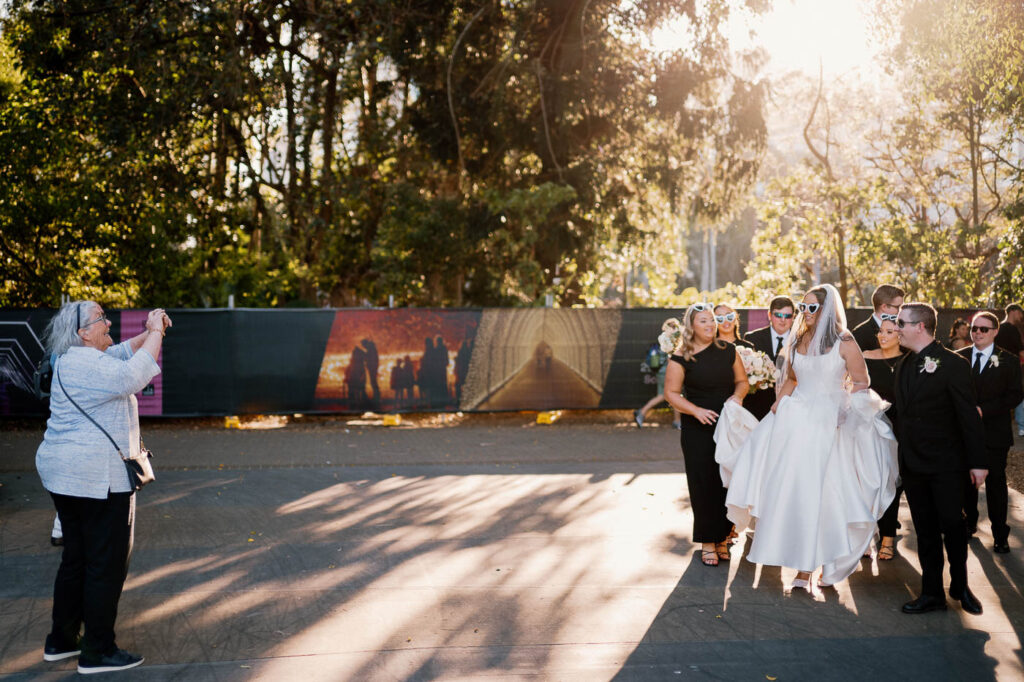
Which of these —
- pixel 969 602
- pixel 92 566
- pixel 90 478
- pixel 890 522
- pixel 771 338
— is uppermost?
pixel 771 338

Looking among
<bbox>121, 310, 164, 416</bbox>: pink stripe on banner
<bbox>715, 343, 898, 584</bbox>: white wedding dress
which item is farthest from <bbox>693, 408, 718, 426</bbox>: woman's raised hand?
<bbox>121, 310, 164, 416</bbox>: pink stripe on banner

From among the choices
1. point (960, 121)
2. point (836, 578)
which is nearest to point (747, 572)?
point (836, 578)

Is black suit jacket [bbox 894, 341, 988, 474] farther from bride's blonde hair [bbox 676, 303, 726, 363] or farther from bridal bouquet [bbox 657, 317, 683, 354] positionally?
bridal bouquet [bbox 657, 317, 683, 354]

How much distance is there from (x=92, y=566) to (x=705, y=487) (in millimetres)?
Answer: 4508

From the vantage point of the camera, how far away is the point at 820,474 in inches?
263

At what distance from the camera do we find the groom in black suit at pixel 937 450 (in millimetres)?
6289

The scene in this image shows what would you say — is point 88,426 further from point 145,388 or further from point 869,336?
point 145,388

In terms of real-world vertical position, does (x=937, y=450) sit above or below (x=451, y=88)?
below

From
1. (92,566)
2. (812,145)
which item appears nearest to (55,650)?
(92,566)

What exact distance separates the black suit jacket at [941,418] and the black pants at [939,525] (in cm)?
9

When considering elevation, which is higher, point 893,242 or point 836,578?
point 893,242

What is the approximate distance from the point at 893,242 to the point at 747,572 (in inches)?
721

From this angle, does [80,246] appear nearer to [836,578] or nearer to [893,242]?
[836,578]

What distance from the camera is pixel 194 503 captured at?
31.3 feet
